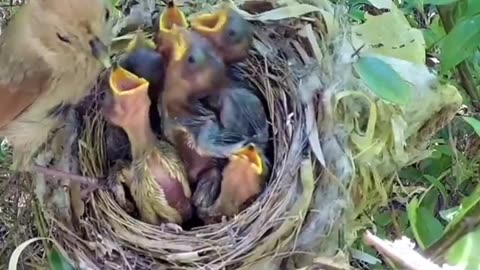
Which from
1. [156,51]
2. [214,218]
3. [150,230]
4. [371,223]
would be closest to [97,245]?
[150,230]

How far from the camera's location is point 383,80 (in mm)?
955

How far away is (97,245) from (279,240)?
27cm

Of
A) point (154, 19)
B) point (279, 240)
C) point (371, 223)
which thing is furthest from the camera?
point (154, 19)

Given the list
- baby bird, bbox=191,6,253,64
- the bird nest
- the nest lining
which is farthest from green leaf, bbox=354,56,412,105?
baby bird, bbox=191,6,253,64

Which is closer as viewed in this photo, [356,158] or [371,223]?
[356,158]

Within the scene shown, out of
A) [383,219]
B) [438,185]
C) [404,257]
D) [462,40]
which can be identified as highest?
[404,257]

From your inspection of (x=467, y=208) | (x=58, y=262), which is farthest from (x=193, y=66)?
(x=467, y=208)

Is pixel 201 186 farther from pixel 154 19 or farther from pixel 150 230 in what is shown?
pixel 154 19

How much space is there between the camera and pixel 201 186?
4.26 ft

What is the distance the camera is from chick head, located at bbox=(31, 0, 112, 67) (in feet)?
4.25

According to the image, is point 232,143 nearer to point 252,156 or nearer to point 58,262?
point 252,156

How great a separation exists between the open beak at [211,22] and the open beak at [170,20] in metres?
0.02

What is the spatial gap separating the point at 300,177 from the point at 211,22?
331 millimetres

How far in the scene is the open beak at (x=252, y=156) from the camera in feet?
3.98
